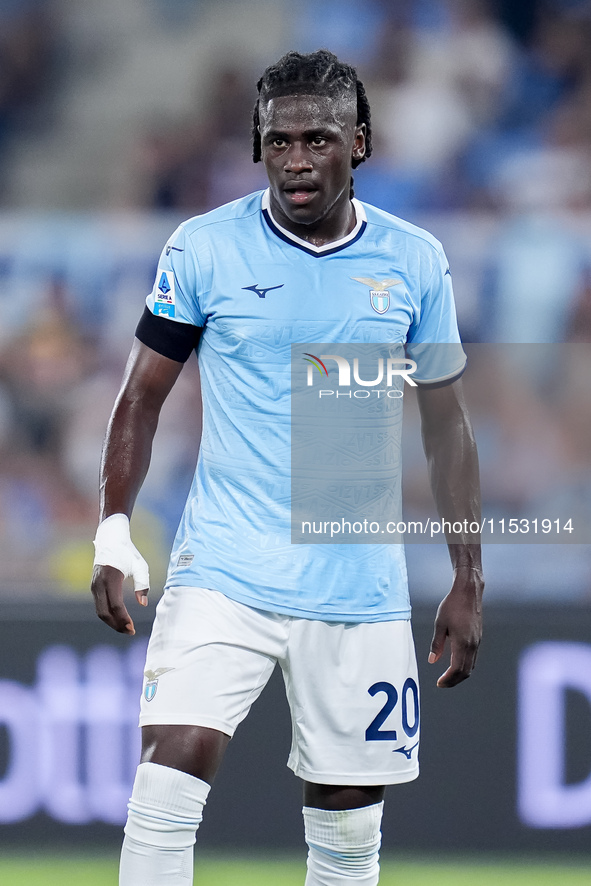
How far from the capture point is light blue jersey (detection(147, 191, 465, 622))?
2.44 m

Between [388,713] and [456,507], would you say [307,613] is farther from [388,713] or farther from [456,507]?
[456,507]

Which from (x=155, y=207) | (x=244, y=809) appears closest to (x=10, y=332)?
(x=155, y=207)

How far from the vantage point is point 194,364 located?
489 centimetres

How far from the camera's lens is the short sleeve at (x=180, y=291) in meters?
2.48

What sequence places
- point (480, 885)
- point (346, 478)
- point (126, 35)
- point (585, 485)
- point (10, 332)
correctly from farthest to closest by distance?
point (126, 35), point (10, 332), point (585, 485), point (480, 885), point (346, 478)

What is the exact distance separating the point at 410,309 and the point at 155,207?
3187 millimetres

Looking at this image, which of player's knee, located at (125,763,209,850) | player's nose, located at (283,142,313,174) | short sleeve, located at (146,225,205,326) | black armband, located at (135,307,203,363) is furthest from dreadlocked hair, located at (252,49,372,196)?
player's knee, located at (125,763,209,850)

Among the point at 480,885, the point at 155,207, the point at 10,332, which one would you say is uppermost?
the point at 155,207

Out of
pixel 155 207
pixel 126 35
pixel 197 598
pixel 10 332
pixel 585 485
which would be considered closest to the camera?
pixel 197 598

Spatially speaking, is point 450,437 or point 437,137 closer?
point 450,437

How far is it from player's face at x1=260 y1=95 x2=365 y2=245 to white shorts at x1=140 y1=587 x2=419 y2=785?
2.79 feet

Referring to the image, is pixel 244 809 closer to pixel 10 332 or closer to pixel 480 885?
pixel 480 885

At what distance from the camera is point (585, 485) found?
14.8 ft

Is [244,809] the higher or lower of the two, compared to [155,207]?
lower
